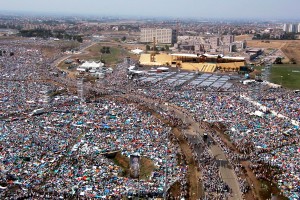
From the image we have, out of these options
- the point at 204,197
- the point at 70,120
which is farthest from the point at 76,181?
the point at 70,120

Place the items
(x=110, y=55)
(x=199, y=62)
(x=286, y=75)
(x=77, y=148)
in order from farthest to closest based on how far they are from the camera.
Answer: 1. (x=110, y=55)
2. (x=199, y=62)
3. (x=286, y=75)
4. (x=77, y=148)

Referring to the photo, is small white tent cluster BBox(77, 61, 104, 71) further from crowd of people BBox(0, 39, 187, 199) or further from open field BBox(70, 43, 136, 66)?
crowd of people BBox(0, 39, 187, 199)

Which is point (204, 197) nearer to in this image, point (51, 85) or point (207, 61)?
point (51, 85)

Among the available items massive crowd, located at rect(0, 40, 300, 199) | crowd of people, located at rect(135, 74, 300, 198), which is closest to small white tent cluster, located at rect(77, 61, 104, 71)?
crowd of people, located at rect(135, 74, 300, 198)

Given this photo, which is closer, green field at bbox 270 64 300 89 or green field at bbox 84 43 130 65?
green field at bbox 270 64 300 89

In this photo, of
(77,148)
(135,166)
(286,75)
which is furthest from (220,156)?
(286,75)

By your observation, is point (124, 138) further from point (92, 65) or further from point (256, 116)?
point (92, 65)
